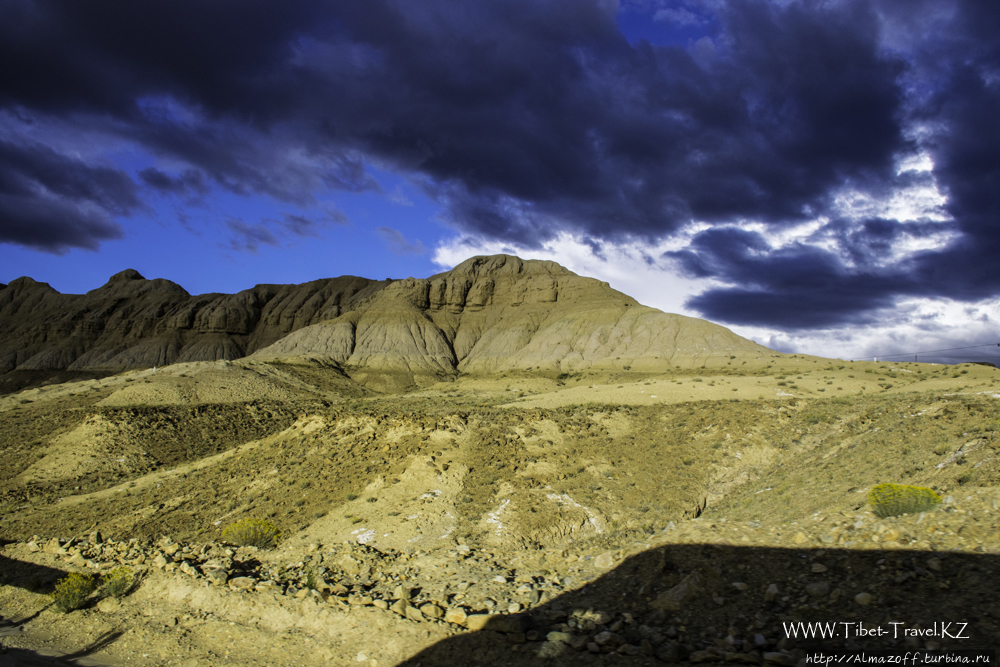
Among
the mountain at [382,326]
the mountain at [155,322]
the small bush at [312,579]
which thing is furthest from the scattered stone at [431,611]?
the mountain at [155,322]

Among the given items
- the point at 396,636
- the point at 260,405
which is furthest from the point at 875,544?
the point at 260,405

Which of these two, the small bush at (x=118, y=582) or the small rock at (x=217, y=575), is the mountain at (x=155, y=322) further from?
the small rock at (x=217, y=575)

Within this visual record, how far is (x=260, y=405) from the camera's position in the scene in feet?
141

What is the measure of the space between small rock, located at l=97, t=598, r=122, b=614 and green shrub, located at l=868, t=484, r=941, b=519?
15388 mm

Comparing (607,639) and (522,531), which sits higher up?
(522,531)

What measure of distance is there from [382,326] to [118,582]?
249 feet

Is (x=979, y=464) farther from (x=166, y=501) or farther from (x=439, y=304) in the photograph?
(x=439, y=304)

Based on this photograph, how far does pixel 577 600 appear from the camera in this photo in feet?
34.2

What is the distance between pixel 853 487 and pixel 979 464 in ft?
7.94

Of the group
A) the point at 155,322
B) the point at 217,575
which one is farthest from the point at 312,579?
the point at 155,322

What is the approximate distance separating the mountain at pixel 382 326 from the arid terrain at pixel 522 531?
33.3 meters

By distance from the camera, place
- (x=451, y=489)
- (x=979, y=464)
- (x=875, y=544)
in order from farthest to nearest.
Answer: (x=451, y=489), (x=979, y=464), (x=875, y=544)

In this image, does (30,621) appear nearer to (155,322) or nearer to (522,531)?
(522,531)

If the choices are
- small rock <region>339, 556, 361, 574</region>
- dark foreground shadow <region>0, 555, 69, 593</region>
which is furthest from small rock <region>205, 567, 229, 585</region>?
dark foreground shadow <region>0, 555, 69, 593</region>
